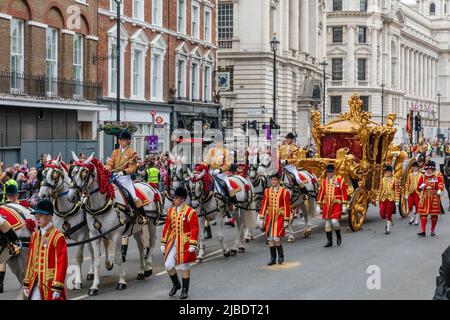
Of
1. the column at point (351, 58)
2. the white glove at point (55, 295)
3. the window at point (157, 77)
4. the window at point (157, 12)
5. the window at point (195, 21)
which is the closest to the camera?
the white glove at point (55, 295)

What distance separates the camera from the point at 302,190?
2031cm

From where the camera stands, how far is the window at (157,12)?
39.1 m

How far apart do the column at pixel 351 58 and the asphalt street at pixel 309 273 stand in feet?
270

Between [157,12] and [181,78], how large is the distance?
4394mm

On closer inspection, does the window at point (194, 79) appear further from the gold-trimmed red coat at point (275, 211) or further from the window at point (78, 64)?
the gold-trimmed red coat at point (275, 211)

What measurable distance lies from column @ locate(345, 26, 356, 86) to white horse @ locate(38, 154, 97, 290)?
8925cm

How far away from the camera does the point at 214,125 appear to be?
47719 mm

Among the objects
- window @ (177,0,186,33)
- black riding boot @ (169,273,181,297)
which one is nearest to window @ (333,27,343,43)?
window @ (177,0,186,33)

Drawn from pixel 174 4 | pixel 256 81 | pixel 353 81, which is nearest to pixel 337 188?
pixel 174 4

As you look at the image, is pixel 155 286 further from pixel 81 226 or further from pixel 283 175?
pixel 283 175

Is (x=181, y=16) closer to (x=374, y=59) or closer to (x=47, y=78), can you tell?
(x=47, y=78)

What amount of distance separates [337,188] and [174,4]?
81.6 feet

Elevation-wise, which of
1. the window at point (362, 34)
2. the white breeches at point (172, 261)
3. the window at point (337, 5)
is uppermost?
the window at point (337, 5)

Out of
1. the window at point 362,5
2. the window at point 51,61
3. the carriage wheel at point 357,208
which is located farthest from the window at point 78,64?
the window at point 362,5
